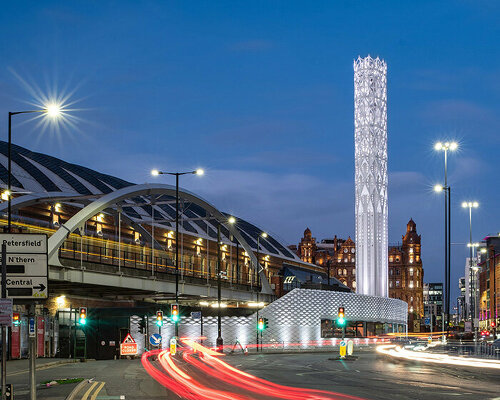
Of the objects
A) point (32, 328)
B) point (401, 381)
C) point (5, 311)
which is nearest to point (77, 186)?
point (401, 381)

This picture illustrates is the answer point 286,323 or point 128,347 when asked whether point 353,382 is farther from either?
point 286,323

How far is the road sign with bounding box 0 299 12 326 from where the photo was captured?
1877 centimetres

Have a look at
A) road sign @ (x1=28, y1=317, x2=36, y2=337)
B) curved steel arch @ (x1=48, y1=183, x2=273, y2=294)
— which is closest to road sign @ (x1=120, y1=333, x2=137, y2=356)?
curved steel arch @ (x1=48, y1=183, x2=273, y2=294)

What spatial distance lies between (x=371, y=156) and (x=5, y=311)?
105647 millimetres

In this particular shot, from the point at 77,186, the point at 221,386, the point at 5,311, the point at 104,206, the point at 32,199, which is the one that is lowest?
the point at 221,386

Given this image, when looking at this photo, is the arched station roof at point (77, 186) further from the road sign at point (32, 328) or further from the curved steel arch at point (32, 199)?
the road sign at point (32, 328)

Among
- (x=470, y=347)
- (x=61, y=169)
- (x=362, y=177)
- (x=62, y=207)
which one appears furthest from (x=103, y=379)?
(x=362, y=177)

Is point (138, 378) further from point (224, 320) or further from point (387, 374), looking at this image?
point (224, 320)

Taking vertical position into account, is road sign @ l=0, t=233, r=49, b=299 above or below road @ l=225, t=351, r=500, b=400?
above

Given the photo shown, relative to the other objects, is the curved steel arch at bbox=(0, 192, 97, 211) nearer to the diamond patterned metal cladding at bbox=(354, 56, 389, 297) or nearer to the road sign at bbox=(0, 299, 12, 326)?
the road sign at bbox=(0, 299, 12, 326)

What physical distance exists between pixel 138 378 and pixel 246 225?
10884 centimetres

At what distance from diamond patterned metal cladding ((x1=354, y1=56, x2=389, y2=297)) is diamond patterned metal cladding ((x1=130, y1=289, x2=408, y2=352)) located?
1495 cm

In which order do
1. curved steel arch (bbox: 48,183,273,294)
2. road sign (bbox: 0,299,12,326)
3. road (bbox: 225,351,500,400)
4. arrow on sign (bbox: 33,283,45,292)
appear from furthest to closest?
curved steel arch (bbox: 48,183,273,294), road (bbox: 225,351,500,400), road sign (bbox: 0,299,12,326), arrow on sign (bbox: 33,283,45,292)

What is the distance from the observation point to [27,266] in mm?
18703
